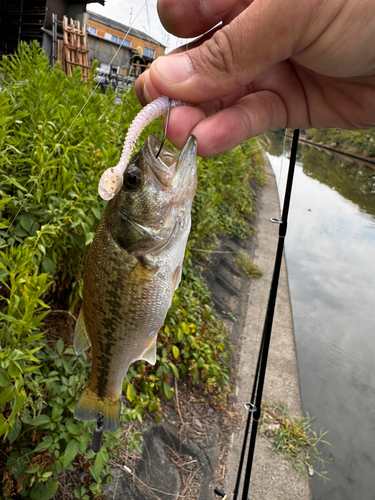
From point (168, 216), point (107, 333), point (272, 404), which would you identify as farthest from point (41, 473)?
point (272, 404)

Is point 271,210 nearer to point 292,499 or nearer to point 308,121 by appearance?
point 292,499

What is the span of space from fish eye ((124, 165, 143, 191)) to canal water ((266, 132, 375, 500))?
315cm

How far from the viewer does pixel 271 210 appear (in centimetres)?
1130

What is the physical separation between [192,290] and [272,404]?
5.22ft

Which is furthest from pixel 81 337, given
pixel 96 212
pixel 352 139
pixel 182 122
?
pixel 352 139

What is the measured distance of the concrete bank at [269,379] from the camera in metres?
3.53

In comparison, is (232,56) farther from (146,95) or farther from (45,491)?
(45,491)

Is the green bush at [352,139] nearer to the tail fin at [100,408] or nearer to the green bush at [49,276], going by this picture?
the green bush at [49,276]

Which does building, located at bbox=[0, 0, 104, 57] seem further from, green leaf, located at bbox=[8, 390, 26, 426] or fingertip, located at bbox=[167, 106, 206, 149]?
green leaf, located at bbox=[8, 390, 26, 426]

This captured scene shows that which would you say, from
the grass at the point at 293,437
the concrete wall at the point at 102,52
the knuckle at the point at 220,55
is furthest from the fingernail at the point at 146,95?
the concrete wall at the point at 102,52

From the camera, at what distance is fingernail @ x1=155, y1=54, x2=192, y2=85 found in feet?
4.31

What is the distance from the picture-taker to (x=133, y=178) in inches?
54.4

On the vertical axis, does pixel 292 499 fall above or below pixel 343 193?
below

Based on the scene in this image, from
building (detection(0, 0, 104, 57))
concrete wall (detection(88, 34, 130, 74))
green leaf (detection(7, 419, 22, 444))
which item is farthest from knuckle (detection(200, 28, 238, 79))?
concrete wall (detection(88, 34, 130, 74))
